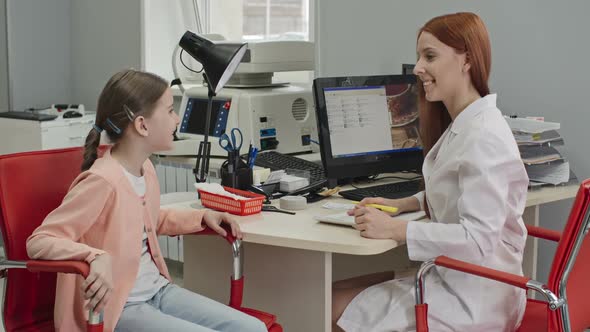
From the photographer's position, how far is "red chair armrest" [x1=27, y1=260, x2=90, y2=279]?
1668 millimetres

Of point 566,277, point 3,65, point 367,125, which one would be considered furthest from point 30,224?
point 3,65

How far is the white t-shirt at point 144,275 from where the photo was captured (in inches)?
76.0

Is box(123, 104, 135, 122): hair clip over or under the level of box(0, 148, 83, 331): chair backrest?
over

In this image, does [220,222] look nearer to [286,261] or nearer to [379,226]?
A: [286,261]

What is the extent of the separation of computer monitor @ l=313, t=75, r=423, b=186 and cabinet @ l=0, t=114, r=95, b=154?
202 cm

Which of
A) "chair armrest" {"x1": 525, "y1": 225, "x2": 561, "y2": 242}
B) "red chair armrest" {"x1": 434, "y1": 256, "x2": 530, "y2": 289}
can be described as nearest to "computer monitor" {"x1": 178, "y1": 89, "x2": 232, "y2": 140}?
"chair armrest" {"x1": 525, "y1": 225, "x2": 561, "y2": 242}

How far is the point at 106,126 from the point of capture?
76.3 inches

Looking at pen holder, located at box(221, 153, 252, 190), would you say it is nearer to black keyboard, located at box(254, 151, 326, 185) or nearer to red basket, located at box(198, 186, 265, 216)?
red basket, located at box(198, 186, 265, 216)

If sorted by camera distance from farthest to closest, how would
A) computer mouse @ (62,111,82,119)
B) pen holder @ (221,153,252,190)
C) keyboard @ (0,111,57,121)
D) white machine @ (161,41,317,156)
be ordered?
computer mouse @ (62,111,82,119)
keyboard @ (0,111,57,121)
white machine @ (161,41,317,156)
pen holder @ (221,153,252,190)

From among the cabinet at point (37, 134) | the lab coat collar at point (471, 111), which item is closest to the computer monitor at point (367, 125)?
the lab coat collar at point (471, 111)

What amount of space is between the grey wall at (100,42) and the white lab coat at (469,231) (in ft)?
8.91

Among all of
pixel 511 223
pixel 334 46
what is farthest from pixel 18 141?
pixel 511 223

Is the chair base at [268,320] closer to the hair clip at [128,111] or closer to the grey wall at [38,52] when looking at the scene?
the hair clip at [128,111]

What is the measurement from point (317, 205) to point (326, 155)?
0.22 metres
